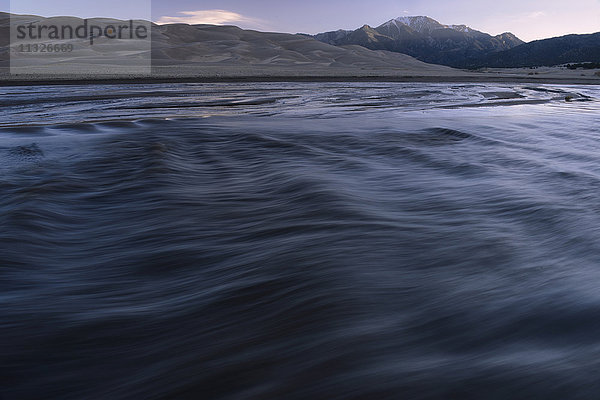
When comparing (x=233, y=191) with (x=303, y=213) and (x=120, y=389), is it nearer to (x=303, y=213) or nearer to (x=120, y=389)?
(x=303, y=213)

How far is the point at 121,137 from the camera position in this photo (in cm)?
860

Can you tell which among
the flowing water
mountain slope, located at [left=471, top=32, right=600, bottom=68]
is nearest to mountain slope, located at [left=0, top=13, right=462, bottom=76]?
the flowing water

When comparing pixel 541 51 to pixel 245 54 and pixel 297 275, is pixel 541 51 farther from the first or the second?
pixel 297 275

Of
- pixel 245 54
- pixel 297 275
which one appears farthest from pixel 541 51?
pixel 297 275

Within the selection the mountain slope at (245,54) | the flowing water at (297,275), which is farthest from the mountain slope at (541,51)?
the flowing water at (297,275)

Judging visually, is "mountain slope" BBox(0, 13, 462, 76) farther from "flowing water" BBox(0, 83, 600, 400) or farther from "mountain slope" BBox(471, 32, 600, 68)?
"mountain slope" BBox(471, 32, 600, 68)

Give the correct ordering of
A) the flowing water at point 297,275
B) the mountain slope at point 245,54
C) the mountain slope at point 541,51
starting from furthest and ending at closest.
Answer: the mountain slope at point 541,51
the mountain slope at point 245,54
the flowing water at point 297,275

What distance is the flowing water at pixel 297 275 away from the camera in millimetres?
2070

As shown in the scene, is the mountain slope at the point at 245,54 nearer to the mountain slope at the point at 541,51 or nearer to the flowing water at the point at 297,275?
the flowing water at the point at 297,275

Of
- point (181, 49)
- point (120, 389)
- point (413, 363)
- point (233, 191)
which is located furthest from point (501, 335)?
point (181, 49)

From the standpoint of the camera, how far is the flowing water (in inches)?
81.5

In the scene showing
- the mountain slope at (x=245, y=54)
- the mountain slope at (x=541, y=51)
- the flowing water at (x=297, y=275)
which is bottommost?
the flowing water at (x=297, y=275)

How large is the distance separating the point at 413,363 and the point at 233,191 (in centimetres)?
349

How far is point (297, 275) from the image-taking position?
10.2 feet
